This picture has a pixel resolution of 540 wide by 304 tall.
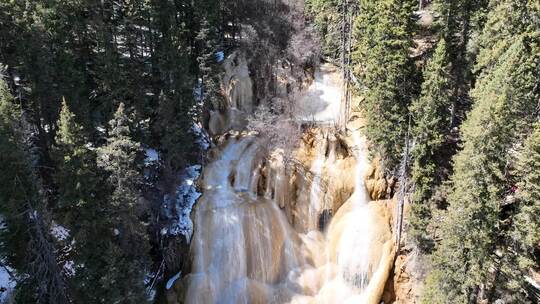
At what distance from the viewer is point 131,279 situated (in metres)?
24.2

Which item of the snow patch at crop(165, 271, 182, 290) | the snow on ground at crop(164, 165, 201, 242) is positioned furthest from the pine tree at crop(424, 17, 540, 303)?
the snow on ground at crop(164, 165, 201, 242)

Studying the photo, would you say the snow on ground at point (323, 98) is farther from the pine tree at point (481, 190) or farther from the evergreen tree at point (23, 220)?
the evergreen tree at point (23, 220)

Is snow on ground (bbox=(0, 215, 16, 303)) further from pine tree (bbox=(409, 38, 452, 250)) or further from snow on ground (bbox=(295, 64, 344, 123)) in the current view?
pine tree (bbox=(409, 38, 452, 250))

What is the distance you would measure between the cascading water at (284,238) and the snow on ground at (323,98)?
572 centimetres

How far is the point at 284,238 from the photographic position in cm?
3269

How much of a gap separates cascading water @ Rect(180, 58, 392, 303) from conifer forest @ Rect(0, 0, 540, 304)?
11 centimetres

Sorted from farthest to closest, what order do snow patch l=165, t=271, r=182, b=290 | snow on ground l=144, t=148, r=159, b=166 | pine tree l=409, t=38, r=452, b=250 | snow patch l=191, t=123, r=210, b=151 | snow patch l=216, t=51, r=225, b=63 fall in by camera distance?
1. snow patch l=216, t=51, r=225, b=63
2. snow patch l=191, t=123, r=210, b=151
3. snow on ground l=144, t=148, r=159, b=166
4. snow patch l=165, t=271, r=182, b=290
5. pine tree l=409, t=38, r=452, b=250

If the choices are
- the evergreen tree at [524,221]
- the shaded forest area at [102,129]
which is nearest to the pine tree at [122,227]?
the shaded forest area at [102,129]

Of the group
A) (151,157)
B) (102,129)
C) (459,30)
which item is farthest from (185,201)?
(459,30)

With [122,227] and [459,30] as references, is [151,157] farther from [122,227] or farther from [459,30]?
[459,30]

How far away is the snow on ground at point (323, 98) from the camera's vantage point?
134ft

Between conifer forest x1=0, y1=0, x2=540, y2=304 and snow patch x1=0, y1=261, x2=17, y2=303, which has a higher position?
conifer forest x1=0, y1=0, x2=540, y2=304

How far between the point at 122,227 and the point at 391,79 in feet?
68.3

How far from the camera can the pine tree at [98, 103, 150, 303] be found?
23453 mm
